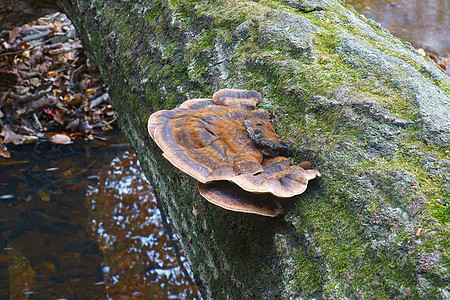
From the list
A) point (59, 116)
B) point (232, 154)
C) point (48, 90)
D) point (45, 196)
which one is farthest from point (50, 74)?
point (232, 154)

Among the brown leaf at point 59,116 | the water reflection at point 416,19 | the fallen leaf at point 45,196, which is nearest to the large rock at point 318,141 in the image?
the fallen leaf at point 45,196

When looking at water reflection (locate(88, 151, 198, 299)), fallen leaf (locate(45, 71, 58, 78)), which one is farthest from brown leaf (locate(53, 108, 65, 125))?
water reflection (locate(88, 151, 198, 299))

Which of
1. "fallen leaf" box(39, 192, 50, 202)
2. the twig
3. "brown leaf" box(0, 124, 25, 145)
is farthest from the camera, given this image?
the twig

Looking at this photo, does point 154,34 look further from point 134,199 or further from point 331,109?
point 134,199

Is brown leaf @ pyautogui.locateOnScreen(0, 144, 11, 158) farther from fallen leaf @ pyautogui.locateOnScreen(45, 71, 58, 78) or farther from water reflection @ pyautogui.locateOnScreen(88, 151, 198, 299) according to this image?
fallen leaf @ pyautogui.locateOnScreen(45, 71, 58, 78)

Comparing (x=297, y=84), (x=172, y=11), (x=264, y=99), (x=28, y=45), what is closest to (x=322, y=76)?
(x=297, y=84)

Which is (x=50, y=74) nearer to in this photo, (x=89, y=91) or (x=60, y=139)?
(x=89, y=91)

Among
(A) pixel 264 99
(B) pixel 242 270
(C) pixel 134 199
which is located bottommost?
(C) pixel 134 199
